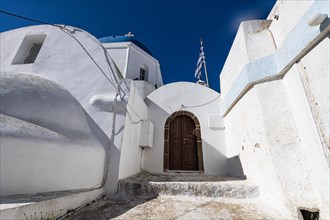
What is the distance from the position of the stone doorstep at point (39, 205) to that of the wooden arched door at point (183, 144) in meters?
3.79

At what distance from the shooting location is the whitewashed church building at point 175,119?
7.64 feet

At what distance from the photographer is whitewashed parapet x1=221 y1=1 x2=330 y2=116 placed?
7.29ft

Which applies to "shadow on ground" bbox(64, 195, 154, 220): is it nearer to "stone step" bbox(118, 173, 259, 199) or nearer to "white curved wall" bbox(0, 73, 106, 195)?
"stone step" bbox(118, 173, 259, 199)

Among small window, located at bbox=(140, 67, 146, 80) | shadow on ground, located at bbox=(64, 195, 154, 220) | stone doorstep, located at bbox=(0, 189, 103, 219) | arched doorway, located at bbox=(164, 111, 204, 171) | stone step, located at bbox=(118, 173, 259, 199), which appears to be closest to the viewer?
stone doorstep, located at bbox=(0, 189, 103, 219)

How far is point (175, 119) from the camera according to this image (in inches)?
259

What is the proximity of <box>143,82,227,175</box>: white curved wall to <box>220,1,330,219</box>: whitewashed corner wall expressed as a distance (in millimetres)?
1675

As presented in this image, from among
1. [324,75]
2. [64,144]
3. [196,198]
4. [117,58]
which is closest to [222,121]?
[196,198]

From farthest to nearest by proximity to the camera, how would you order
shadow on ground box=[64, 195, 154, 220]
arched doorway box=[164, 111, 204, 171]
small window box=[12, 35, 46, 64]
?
arched doorway box=[164, 111, 204, 171], small window box=[12, 35, 46, 64], shadow on ground box=[64, 195, 154, 220]

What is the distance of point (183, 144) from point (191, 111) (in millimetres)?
1394

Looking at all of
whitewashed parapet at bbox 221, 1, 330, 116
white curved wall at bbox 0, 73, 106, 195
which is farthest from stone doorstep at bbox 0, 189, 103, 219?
whitewashed parapet at bbox 221, 1, 330, 116

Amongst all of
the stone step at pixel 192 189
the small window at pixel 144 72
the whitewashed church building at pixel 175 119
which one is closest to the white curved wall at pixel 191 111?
the whitewashed church building at pixel 175 119

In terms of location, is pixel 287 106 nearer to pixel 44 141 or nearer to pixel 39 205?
pixel 39 205

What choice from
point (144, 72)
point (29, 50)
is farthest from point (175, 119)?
point (29, 50)

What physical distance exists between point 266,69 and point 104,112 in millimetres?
3968
